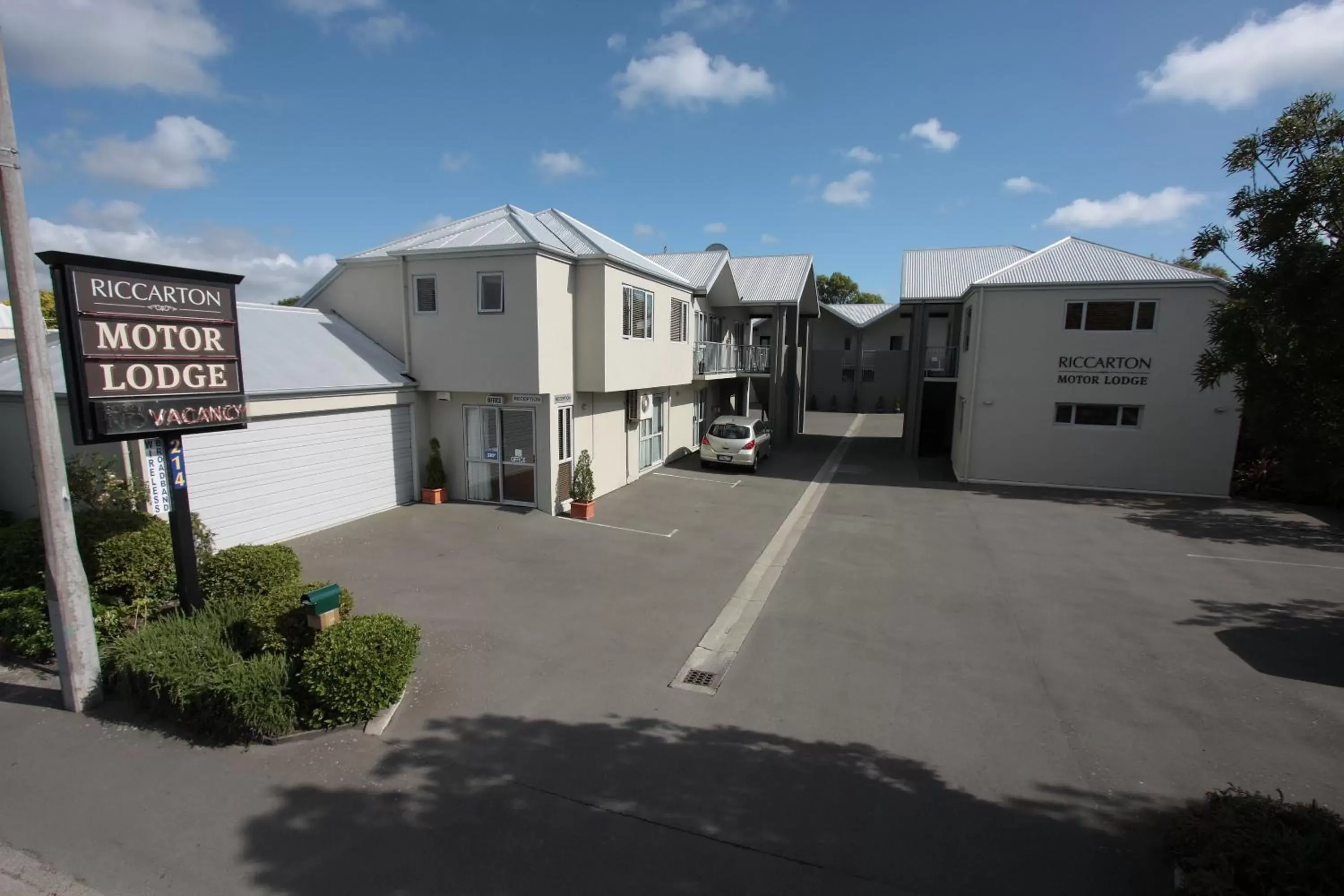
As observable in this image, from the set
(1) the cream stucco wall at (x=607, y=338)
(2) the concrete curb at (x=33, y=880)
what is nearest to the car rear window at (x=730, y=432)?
(1) the cream stucco wall at (x=607, y=338)

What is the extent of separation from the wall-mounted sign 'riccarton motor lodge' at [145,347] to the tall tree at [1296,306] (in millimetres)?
9866

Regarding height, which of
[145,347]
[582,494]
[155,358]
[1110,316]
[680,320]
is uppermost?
[1110,316]

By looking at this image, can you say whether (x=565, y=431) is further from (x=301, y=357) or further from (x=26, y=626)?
(x=26, y=626)

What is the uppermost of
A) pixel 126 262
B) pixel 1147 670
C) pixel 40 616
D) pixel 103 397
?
pixel 126 262

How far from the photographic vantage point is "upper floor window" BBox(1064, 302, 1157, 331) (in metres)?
17.6

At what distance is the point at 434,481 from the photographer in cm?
1427

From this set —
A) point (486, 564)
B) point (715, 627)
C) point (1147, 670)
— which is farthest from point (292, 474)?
point (1147, 670)

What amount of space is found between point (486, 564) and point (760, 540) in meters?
5.43

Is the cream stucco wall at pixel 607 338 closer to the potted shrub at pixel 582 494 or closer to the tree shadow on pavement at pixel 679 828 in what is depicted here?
the potted shrub at pixel 582 494

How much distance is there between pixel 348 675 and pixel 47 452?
3.32 meters

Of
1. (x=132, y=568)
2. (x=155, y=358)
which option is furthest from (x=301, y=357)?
(x=155, y=358)

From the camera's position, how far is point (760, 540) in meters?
13.0

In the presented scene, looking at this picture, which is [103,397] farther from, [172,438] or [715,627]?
[715,627]

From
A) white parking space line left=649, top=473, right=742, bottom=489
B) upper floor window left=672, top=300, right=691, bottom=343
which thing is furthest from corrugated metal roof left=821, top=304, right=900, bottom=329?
white parking space line left=649, top=473, right=742, bottom=489
